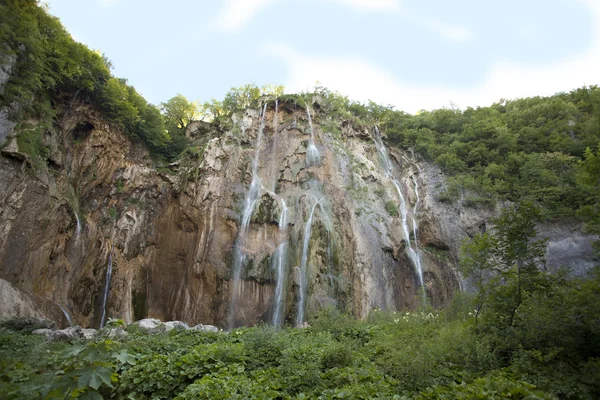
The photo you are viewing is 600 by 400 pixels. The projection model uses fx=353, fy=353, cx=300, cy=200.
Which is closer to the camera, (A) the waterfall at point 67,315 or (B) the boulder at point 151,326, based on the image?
(B) the boulder at point 151,326

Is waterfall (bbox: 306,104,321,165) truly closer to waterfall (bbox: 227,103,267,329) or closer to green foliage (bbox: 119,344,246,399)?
waterfall (bbox: 227,103,267,329)

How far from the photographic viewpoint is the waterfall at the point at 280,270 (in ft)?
57.3

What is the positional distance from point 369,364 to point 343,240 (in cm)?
1235

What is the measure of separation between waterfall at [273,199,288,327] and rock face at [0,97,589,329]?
61 mm

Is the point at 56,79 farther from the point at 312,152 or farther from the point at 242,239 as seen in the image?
the point at 312,152

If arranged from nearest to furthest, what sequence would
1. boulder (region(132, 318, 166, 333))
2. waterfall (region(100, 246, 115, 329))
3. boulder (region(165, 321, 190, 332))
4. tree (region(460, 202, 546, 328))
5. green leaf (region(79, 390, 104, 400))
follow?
green leaf (region(79, 390, 104, 400)) → tree (region(460, 202, 546, 328)) → boulder (region(132, 318, 166, 333)) → boulder (region(165, 321, 190, 332)) → waterfall (region(100, 246, 115, 329))

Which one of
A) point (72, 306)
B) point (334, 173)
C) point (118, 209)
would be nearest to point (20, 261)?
point (72, 306)

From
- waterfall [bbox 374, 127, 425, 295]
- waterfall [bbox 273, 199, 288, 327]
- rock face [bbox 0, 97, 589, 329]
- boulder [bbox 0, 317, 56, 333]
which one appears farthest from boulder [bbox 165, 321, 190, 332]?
waterfall [bbox 374, 127, 425, 295]

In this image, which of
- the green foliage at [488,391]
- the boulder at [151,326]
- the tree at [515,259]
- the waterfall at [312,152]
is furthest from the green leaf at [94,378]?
the waterfall at [312,152]

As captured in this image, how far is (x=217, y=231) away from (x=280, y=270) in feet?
14.7

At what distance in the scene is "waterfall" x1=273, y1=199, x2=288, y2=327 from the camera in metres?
17.5

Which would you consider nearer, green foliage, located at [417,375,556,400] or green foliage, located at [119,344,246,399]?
green foliage, located at [417,375,556,400]

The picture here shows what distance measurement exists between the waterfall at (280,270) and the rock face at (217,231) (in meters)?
0.06

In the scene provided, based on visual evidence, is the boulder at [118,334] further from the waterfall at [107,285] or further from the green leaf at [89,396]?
the green leaf at [89,396]
